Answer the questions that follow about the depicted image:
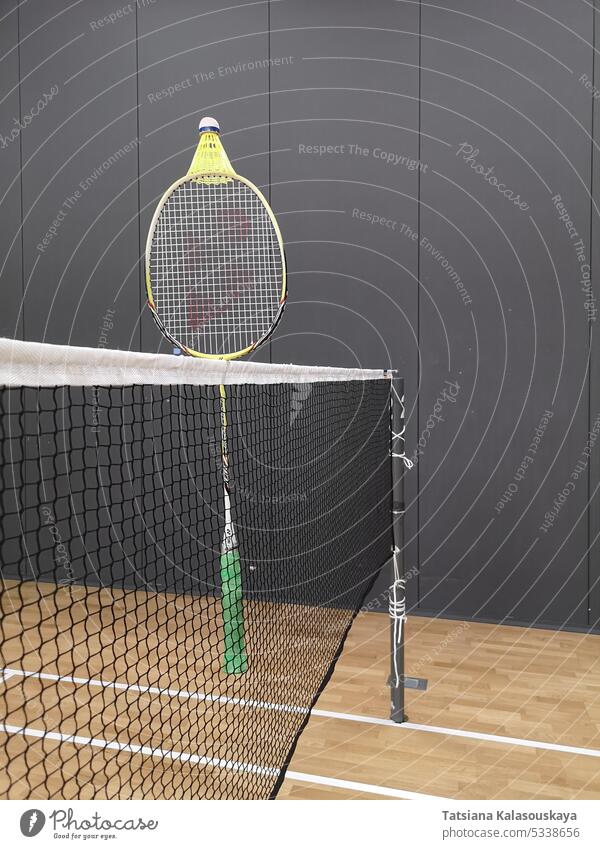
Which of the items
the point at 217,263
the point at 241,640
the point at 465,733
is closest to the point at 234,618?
the point at 241,640

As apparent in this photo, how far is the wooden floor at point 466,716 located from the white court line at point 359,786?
12mm

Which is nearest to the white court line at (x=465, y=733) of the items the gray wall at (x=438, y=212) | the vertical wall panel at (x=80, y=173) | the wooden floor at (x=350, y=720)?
the wooden floor at (x=350, y=720)

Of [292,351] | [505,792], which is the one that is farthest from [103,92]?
[505,792]

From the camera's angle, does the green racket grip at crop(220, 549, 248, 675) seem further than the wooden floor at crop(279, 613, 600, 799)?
No

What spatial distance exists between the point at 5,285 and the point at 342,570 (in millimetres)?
2646

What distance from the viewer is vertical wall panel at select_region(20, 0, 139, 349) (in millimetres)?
3268

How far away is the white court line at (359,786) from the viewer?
5.31 ft

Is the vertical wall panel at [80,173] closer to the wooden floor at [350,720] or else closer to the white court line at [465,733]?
the wooden floor at [350,720]

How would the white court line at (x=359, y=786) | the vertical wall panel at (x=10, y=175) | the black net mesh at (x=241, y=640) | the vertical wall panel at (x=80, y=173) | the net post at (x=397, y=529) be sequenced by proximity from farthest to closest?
the vertical wall panel at (x=10, y=175) < the vertical wall panel at (x=80, y=173) < the net post at (x=397, y=529) < the white court line at (x=359, y=786) < the black net mesh at (x=241, y=640)

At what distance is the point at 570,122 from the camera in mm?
2711

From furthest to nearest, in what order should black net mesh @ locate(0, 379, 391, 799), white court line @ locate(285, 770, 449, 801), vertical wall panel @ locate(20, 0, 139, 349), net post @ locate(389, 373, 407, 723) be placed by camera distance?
1. vertical wall panel @ locate(20, 0, 139, 349)
2. net post @ locate(389, 373, 407, 723)
3. white court line @ locate(285, 770, 449, 801)
4. black net mesh @ locate(0, 379, 391, 799)

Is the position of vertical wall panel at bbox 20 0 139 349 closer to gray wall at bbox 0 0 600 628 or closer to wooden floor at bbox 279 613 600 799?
gray wall at bbox 0 0 600 628

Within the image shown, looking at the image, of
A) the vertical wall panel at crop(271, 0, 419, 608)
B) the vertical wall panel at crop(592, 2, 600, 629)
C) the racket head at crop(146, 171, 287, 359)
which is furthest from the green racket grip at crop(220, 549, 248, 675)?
the vertical wall panel at crop(592, 2, 600, 629)

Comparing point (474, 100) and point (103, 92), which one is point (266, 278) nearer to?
point (474, 100)
